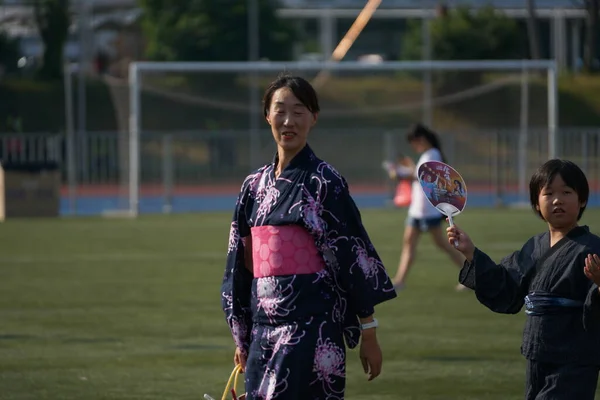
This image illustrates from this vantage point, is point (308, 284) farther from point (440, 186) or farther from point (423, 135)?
point (423, 135)

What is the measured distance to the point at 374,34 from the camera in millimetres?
60281

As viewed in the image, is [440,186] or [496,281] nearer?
[440,186]

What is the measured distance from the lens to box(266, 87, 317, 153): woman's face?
218 inches

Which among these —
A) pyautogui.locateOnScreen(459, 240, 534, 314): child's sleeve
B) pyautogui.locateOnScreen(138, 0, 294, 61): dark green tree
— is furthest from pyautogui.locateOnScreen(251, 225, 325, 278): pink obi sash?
pyautogui.locateOnScreen(138, 0, 294, 61): dark green tree

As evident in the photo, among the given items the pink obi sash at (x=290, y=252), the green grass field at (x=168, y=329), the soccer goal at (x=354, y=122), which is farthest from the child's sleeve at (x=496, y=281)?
the soccer goal at (x=354, y=122)

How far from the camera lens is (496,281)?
5.81 meters

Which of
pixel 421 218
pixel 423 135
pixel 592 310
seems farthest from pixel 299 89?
pixel 421 218

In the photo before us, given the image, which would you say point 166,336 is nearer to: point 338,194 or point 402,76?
point 338,194

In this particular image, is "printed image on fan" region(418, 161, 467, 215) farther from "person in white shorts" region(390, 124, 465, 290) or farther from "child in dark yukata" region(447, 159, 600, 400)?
"person in white shorts" region(390, 124, 465, 290)

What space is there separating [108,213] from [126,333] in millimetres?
16479

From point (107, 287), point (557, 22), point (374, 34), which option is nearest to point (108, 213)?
point (107, 287)

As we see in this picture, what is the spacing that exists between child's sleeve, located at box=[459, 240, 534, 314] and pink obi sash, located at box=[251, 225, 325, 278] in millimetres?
707

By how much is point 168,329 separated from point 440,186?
6.45 meters

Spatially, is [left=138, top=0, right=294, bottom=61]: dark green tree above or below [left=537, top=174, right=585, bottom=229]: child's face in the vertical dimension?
above
